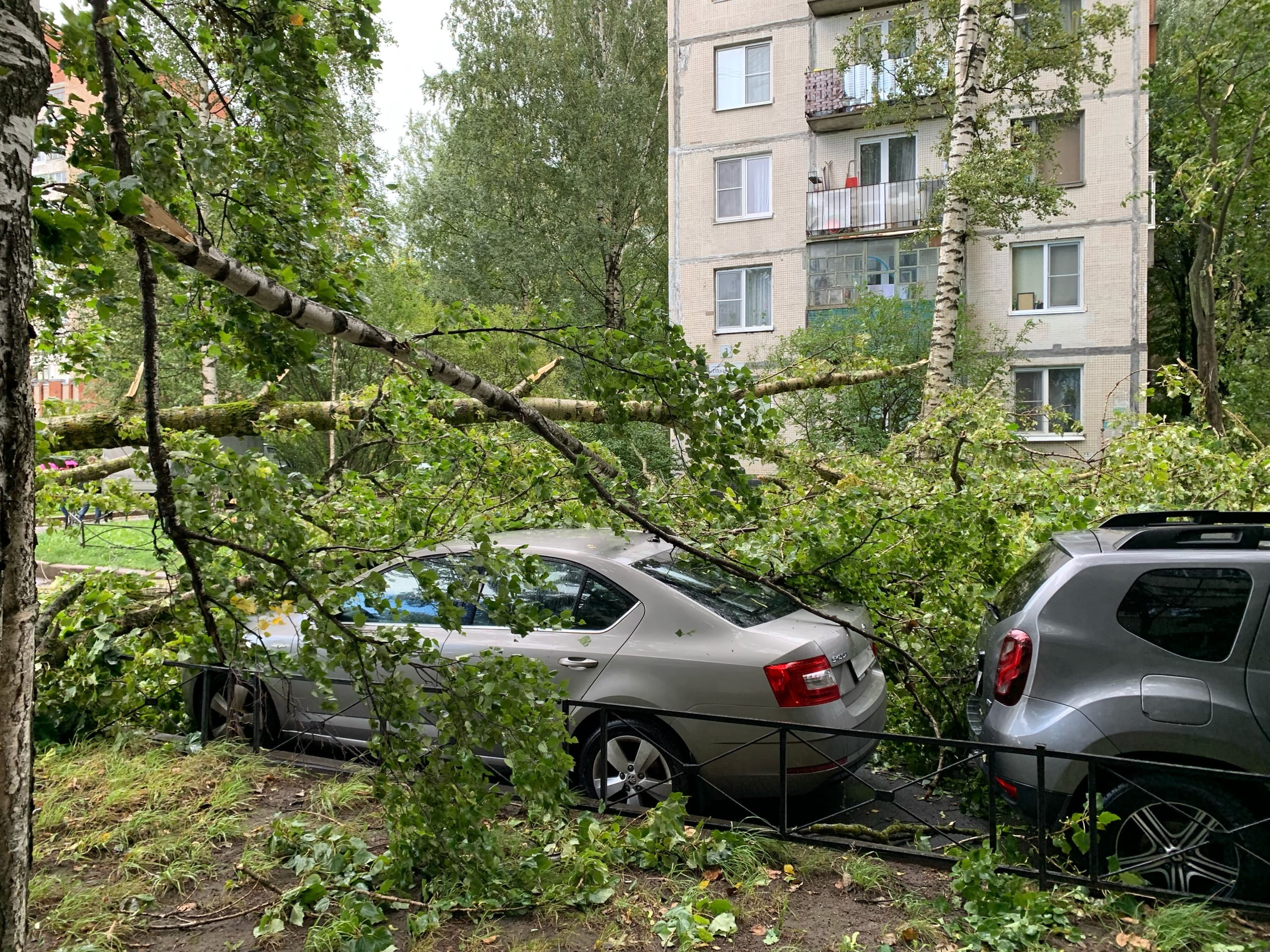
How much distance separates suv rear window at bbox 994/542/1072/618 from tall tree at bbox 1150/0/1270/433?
271 inches

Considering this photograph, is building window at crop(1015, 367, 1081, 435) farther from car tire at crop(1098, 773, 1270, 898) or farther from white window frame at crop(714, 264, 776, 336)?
car tire at crop(1098, 773, 1270, 898)

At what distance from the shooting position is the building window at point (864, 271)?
2019 cm

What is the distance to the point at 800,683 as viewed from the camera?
14.1 feet

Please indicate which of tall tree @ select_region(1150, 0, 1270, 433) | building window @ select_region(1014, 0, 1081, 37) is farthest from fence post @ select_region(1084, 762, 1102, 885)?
building window @ select_region(1014, 0, 1081, 37)

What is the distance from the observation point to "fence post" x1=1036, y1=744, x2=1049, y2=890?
3369mm

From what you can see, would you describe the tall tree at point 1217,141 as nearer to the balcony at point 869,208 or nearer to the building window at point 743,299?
the balcony at point 869,208

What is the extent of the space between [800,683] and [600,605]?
3.73 feet

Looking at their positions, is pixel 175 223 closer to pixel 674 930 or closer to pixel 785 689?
pixel 674 930

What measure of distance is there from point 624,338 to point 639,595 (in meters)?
1.72

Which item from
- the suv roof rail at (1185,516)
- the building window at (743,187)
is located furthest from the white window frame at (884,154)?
the suv roof rail at (1185,516)

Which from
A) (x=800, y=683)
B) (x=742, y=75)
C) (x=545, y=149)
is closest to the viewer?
(x=800, y=683)

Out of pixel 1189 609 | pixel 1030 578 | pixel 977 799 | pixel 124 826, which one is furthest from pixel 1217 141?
pixel 124 826

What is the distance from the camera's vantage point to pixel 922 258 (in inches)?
799

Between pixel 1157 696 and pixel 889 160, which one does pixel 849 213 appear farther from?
pixel 1157 696
